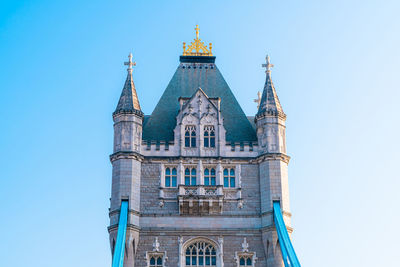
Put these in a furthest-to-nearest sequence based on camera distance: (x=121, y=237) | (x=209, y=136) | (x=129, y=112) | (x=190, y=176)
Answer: (x=209, y=136) → (x=129, y=112) → (x=190, y=176) → (x=121, y=237)

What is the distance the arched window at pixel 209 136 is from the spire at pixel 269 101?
295 centimetres

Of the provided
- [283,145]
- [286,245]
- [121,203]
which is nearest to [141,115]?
[121,203]

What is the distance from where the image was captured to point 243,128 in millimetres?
45719

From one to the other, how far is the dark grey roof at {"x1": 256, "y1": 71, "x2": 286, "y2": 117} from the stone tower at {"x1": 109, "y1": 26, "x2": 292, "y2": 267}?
0.06 m

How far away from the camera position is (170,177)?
141 feet

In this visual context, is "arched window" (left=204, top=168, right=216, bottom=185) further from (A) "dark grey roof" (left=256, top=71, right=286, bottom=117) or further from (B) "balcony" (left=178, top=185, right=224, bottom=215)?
(A) "dark grey roof" (left=256, top=71, right=286, bottom=117)

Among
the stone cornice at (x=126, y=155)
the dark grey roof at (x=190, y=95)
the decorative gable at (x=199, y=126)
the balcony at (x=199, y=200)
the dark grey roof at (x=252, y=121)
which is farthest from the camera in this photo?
the dark grey roof at (x=252, y=121)

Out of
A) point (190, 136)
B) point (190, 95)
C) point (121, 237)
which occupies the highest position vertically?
point (190, 95)

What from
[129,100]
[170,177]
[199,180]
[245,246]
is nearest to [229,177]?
[199,180]

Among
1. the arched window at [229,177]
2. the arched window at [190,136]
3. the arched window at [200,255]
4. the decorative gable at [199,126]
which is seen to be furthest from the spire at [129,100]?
the arched window at [200,255]

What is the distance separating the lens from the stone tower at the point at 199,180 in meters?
40.9

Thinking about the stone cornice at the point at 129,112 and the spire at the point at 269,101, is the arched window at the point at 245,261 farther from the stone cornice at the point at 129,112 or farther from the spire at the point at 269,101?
the stone cornice at the point at 129,112

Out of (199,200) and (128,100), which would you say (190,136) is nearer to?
(128,100)

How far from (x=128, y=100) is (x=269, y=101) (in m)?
8.62
